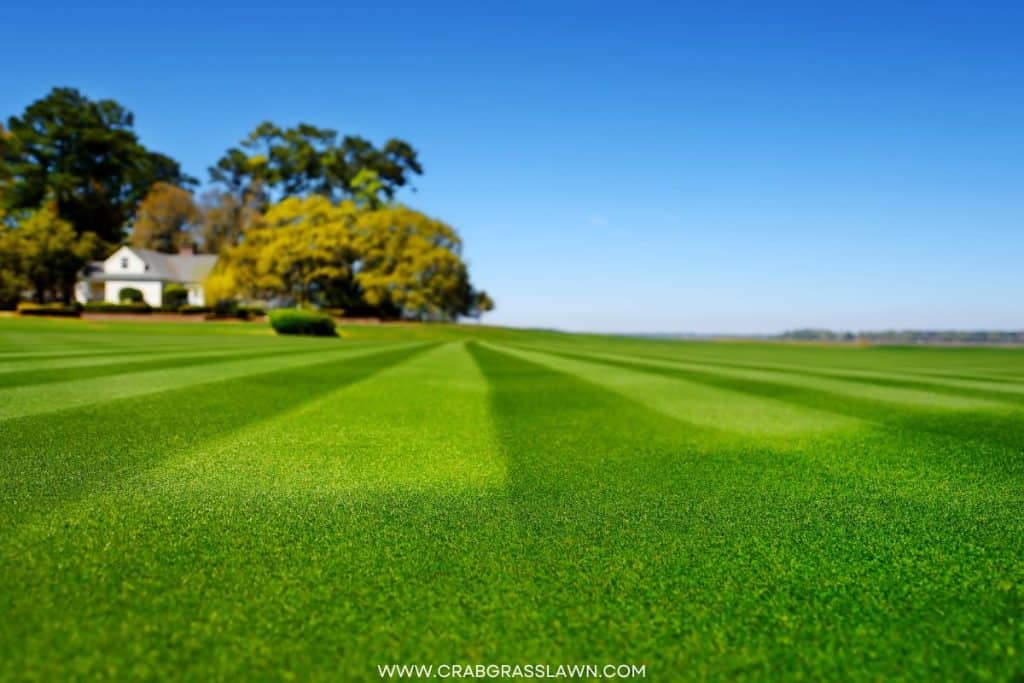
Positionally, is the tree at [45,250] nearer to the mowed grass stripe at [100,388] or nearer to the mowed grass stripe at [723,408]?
the mowed grass stripe at [100,388]

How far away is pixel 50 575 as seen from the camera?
2.11 meters

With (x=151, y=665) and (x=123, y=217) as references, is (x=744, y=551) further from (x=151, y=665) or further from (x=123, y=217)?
Result: (x=123, y=217)

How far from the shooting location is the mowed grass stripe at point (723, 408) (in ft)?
17.8

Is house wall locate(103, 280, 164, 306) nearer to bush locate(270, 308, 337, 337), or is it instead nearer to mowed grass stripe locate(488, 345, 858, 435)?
bush locate(270, 308, 337, 337)

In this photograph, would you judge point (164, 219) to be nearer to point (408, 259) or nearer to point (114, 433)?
point (408, 259)

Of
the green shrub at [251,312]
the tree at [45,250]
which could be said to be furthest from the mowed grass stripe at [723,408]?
the tree at [45,250]

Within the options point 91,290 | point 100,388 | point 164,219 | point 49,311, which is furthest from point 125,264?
point 100,388

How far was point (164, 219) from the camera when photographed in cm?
7619

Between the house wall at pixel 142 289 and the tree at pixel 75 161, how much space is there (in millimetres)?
9086

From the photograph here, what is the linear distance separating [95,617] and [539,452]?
9.40 feet

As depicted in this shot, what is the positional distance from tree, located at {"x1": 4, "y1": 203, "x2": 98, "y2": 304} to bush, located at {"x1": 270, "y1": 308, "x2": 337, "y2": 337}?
112 ft

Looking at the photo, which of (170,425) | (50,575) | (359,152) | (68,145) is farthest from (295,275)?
(50,575)

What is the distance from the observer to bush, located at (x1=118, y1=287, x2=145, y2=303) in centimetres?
6131

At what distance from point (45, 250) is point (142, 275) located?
1222 cm
